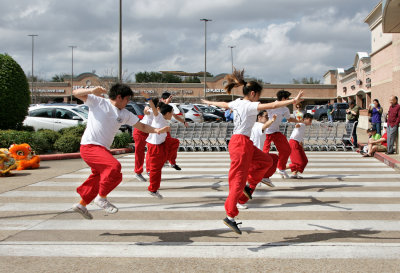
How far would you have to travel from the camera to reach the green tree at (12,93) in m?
15.4

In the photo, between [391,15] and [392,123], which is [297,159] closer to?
[392,123]

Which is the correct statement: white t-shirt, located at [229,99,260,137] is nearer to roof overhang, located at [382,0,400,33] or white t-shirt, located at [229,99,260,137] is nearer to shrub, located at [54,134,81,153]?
shrub, located at [54,134,81,153]

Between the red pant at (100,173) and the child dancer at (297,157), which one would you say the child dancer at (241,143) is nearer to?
the red pant at (100,173)

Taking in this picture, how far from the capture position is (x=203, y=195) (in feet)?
28.1

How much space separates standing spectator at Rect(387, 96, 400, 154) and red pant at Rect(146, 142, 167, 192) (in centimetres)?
909

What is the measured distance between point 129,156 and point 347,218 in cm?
1020

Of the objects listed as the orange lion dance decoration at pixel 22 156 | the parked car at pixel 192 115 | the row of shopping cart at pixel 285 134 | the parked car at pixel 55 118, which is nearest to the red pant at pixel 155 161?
the orange lion dance decoration at pixel 22 156

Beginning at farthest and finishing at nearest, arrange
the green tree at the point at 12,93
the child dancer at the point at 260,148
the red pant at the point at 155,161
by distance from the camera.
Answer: the green tree at the point at 12,93 < the red pant at the point at 155,161 < the child dancer at the point at 260,148

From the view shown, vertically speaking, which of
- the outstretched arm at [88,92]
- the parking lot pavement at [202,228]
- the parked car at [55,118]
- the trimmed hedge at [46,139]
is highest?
the outstretched arm at [88,92]

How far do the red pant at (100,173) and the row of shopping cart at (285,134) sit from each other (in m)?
11.9

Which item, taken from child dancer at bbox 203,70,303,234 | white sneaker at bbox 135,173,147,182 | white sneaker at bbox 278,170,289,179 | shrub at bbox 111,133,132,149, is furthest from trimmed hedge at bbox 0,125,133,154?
child dancer at bbox 203,70,303,234

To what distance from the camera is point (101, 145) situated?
19.5ft

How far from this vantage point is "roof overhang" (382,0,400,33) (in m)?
15.2

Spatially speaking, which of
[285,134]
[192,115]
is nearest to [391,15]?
[285,134]
